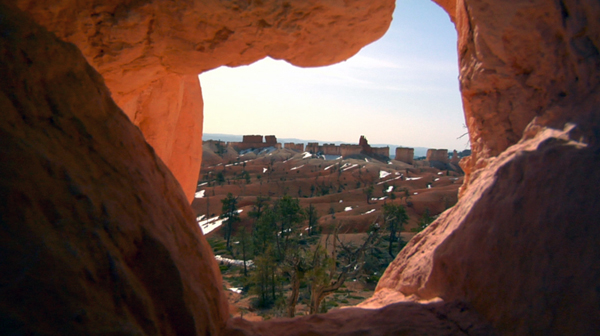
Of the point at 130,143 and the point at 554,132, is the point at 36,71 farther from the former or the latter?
the point at 554,132

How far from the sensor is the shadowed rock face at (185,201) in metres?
2.15

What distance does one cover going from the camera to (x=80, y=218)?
7.55 feet

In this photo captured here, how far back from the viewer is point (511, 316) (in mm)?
2779

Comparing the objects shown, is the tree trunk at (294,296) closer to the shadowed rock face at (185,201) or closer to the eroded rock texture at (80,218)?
the shadowed rock face at (185,201)

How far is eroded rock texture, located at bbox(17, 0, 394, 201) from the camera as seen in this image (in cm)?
372

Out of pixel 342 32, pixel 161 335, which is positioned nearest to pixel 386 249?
pixel 342 32

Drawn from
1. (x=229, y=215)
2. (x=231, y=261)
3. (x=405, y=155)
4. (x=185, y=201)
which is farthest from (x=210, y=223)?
(x=405, y=155)

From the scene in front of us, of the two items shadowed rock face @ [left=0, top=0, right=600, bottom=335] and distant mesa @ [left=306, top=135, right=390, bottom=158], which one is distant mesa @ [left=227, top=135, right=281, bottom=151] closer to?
distant mesa @ [left=306, top=135, right=390, bottom=158]

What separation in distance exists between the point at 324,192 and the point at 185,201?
108ft

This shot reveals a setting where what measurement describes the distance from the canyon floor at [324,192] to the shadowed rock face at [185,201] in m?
9.74

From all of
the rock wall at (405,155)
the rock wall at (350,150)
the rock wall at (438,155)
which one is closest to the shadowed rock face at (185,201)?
the rock wall at (350,150)

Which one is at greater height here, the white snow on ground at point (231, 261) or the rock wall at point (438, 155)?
the rock wall at point (438, 155)

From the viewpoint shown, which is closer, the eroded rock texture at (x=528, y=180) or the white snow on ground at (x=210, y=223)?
the eroded rock texture at (x=528, y=180)

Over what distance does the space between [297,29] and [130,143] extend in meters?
2.08
